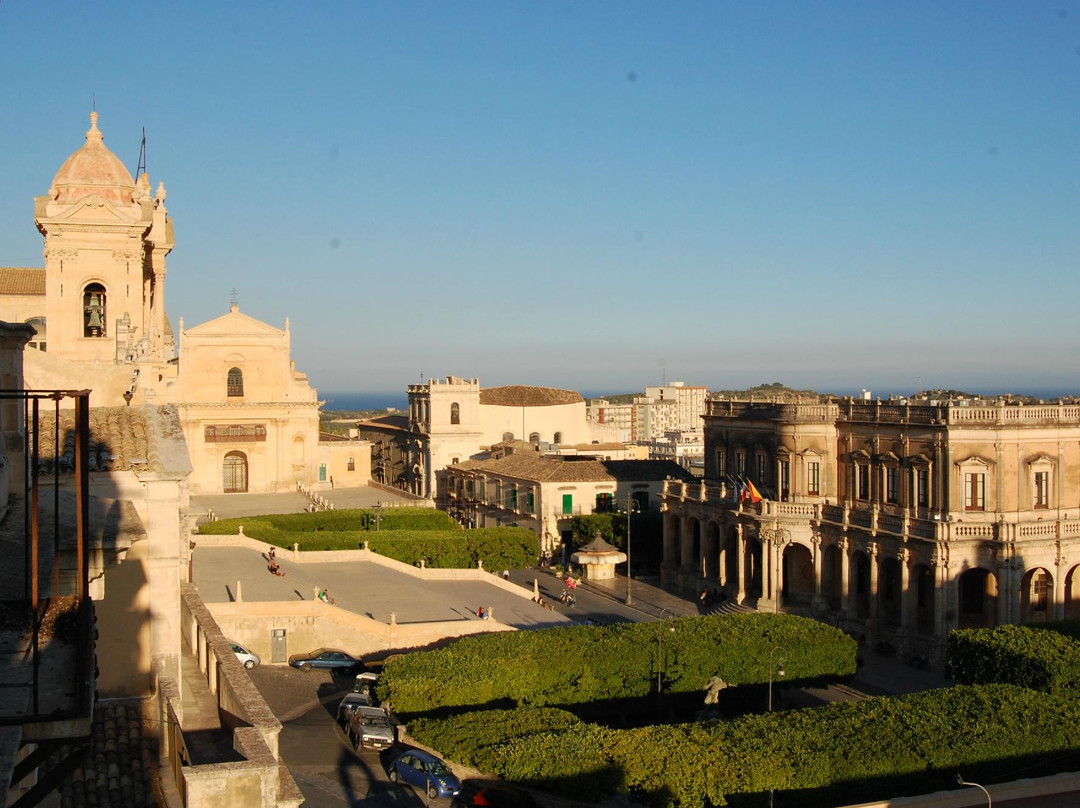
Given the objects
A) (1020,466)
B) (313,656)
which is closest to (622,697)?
(313,656)

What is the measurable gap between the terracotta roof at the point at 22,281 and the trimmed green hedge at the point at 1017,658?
119ft

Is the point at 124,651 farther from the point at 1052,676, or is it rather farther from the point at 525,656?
the point at 1052,676

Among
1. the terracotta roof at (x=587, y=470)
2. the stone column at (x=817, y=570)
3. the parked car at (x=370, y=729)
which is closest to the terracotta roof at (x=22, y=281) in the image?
the parked car at (x=370, y=729)

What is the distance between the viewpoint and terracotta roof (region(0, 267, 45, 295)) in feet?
151

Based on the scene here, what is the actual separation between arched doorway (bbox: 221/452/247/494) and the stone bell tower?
141ft

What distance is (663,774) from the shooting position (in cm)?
2406

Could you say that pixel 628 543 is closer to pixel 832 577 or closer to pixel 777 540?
pixel 777 540

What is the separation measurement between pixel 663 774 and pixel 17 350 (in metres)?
15.4

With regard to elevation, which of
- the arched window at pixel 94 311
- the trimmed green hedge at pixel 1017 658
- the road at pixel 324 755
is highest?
the arched window at pixel 94 311

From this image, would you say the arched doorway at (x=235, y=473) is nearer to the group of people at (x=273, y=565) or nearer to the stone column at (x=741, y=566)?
the group of people at (x=273, y=565)

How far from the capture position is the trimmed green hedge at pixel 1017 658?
100ft

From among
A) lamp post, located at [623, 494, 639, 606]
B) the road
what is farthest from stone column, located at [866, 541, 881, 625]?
the road

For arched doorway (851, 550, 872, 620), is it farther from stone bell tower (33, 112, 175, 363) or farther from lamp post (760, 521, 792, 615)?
stone bell tower (33, 112, 175, 363)

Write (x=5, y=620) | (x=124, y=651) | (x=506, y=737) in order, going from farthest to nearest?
(x=506, y=737), (x=124, y=651), (x=5, y=620)
